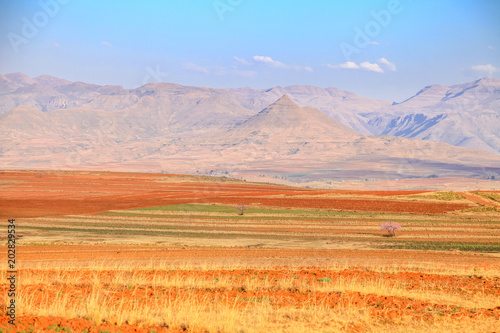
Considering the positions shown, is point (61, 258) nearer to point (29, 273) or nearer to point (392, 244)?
point (29, 273)

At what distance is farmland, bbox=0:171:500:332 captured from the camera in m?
12.8

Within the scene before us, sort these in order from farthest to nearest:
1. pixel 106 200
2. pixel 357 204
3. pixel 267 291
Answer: pixel 106 200 → pixel 357 204 → pixel 267 291

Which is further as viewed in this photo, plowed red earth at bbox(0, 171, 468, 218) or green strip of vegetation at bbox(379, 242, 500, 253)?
plowed red earth at bbox(0, 171, 468, 218)

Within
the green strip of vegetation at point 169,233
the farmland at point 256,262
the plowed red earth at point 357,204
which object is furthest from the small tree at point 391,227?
the plowed red earth at point 357,204

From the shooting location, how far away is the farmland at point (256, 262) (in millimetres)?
12812

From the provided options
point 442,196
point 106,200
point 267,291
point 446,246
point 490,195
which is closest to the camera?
point 267,291

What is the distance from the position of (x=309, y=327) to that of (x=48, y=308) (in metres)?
6.67

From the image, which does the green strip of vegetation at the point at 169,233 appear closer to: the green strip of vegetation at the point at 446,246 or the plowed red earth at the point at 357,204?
the green strip of vegetation at the point at 446,246

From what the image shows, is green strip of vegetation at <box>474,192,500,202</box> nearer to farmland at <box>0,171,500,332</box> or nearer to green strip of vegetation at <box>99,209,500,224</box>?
farmland at <box>0,171,500,332</box>

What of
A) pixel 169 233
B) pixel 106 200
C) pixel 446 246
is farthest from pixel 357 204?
pixel 106 200

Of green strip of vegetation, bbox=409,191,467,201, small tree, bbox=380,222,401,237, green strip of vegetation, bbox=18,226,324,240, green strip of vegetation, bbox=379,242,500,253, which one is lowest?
green strip of vegetation, bbox=18,226,324,240

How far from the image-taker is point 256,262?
89.0 feet

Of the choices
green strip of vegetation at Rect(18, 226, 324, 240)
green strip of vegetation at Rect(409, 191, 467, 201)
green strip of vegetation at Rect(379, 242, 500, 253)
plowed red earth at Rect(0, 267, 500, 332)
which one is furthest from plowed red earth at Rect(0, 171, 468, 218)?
plowed red earth at Rect(0, 267, 500, 332)

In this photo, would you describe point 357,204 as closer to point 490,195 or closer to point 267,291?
point 490,195
